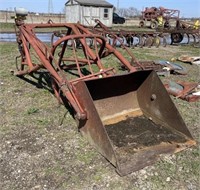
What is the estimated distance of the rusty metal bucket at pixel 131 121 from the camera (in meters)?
3.12

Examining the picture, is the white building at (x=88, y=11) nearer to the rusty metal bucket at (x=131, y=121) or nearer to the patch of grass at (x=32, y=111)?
the patch of grass at (x=32, y=111)

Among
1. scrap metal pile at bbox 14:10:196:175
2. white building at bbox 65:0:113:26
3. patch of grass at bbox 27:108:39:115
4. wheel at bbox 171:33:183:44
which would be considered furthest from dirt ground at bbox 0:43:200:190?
white building at bbox 65:0:113:26

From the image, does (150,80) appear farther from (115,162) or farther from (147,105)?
(115,162)

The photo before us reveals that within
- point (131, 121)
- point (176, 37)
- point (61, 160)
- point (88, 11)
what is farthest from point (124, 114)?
point (88, 11)

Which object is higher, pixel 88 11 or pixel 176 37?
pixel 88 11

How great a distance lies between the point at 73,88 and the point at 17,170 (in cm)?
111

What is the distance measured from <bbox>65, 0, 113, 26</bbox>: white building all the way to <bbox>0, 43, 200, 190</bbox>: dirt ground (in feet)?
68.6

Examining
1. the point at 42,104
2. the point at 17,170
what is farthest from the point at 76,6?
the point at 17,170

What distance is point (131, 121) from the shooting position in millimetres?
3938

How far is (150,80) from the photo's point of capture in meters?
4.01

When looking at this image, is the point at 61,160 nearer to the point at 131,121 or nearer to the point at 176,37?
the point at 131,121

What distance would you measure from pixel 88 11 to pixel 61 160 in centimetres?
2333

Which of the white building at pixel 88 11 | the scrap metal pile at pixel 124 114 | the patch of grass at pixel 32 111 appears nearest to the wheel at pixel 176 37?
the white building at pixel 88 11

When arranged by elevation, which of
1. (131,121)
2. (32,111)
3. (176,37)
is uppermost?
(131,121)
